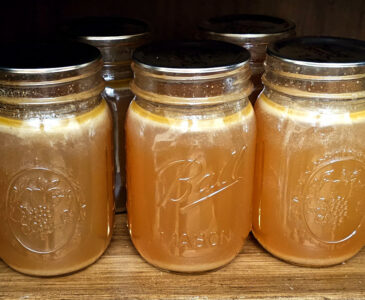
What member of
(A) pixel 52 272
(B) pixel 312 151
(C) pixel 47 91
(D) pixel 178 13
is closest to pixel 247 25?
(D) pixel 178 13

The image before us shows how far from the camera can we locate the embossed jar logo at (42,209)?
2.27 ft

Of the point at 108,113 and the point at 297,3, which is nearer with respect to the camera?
the point at 108,113

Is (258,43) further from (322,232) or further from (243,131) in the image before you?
(322,232)

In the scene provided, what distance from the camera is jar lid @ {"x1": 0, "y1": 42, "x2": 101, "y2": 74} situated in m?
0.64

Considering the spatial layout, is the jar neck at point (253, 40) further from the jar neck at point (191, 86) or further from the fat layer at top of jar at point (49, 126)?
the fat layer at top of jar at point (49, 126)

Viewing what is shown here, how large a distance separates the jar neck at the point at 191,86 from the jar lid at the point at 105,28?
136mm

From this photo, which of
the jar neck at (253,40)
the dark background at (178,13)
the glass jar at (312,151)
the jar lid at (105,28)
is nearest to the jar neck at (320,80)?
the glass jar at (312,151)

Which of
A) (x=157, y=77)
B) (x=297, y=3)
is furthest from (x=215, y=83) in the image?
(x=297, y=3)

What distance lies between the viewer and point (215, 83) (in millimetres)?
666

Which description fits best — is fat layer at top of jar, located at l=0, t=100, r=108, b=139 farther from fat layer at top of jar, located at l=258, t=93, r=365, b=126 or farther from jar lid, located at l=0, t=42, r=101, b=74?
fat layer at top of jar, located at l=258, t=93, r=365, b=126

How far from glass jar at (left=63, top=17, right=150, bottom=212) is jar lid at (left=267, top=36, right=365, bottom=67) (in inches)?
8.6

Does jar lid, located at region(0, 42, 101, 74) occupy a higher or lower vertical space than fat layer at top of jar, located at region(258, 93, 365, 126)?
higher

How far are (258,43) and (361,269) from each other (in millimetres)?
383

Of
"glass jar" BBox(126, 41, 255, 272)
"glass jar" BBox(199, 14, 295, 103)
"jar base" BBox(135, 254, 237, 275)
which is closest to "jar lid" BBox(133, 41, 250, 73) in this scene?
"glass jar" BBox(126, 41, 255, 272)
